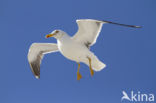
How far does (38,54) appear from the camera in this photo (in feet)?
17.6

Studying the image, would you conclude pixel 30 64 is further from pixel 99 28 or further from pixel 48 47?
pixel 99 28

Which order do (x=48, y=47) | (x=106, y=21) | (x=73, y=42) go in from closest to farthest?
1. (x=106, y=21)
2. (x=73, y=42)
3. (x=48, y=47)

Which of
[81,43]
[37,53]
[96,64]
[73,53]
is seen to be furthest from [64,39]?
[37,53]

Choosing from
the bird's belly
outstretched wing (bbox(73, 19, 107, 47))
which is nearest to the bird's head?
the bird's belly

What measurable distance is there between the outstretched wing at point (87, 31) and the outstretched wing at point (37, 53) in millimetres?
636

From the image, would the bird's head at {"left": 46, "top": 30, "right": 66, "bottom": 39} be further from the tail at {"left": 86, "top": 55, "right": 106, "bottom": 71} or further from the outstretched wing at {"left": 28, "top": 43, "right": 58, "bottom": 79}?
the outstretched wing at {"left": 28, "top": 43, "right": 58, "bottom": 79}

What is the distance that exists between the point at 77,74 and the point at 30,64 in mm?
1037

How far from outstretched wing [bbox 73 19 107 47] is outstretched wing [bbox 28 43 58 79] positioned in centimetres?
64

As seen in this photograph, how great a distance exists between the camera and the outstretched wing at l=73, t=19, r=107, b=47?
14.5 ft

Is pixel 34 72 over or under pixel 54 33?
under

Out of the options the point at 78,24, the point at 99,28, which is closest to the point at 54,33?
the point at 78,24

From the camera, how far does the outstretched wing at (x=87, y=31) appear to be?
14.5ft

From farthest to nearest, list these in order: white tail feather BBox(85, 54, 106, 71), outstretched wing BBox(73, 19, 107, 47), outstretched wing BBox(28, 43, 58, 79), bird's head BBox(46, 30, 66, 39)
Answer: outstretched wing BBox(28, 43, 58, 79)
white tail feather BBox(85, 54, 106, 71)
outstretched wing BBox(73, 19, 107, 47)
bird's head BBox(46, 30, 66, 39)

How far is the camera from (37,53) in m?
5.34
